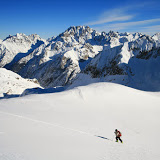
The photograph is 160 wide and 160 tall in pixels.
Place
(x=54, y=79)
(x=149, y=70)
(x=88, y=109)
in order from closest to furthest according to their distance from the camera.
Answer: (x=88, y=109), (x=149, y=70), (x=54, y=79)

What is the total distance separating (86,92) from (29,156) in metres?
16.8

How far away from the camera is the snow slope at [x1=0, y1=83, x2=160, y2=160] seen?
288 inches

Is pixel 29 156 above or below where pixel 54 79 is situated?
above

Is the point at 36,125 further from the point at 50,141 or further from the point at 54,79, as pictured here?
the point at 54,79

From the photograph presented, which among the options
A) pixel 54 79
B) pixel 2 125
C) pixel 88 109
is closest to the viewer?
pixel 2 125

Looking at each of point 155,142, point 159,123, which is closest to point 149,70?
point 159,123

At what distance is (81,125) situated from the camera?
41.3 ft

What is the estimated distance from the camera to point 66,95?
827 inches

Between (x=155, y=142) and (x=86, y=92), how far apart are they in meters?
12.3

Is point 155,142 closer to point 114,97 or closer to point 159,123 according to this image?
point 159,123

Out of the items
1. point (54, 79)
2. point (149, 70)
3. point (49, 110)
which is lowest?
point (54, 79)

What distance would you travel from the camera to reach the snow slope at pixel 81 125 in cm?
732

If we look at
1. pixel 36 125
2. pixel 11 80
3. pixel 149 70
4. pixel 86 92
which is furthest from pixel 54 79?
pixel 36 125

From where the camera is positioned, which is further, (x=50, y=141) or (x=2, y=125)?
(x=2, y=125)
